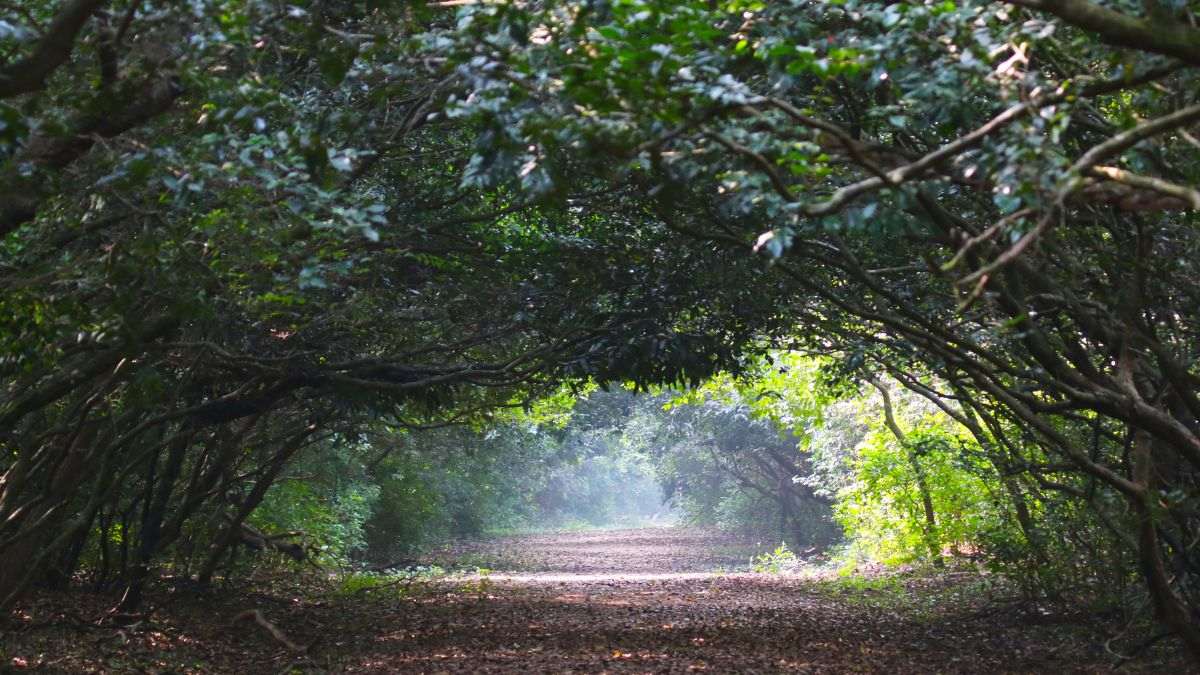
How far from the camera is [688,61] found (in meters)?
5.03

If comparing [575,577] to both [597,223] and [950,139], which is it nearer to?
[597,223]

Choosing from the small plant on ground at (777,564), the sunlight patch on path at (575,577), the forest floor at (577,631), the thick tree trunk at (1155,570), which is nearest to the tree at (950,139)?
the thick tree trunk at (1155,570)

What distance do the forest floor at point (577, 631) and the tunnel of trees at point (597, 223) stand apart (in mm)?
747

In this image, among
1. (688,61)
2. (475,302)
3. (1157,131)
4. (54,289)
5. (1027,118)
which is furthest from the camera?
(475,302)

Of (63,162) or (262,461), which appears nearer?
(63,162)

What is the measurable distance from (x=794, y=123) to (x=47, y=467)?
7617mm

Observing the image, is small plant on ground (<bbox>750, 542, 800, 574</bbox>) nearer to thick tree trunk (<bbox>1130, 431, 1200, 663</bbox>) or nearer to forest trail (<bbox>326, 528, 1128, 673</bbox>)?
forest trail (<bbox>326, 528, 1128, 673</bbox>)

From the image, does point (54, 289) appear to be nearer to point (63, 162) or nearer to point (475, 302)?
point (63, 162)

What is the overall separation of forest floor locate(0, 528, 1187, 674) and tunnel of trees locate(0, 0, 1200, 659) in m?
0.75

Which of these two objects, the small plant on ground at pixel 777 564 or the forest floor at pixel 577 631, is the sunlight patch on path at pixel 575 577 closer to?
the small plant on ground at pixel 777 564

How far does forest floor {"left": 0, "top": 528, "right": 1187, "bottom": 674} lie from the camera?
9688mm

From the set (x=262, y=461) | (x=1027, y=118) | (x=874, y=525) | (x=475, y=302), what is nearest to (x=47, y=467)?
(x=475, y=302)

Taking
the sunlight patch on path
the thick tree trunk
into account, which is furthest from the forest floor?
the sunlight patch on path

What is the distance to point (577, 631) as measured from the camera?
12.5 m
